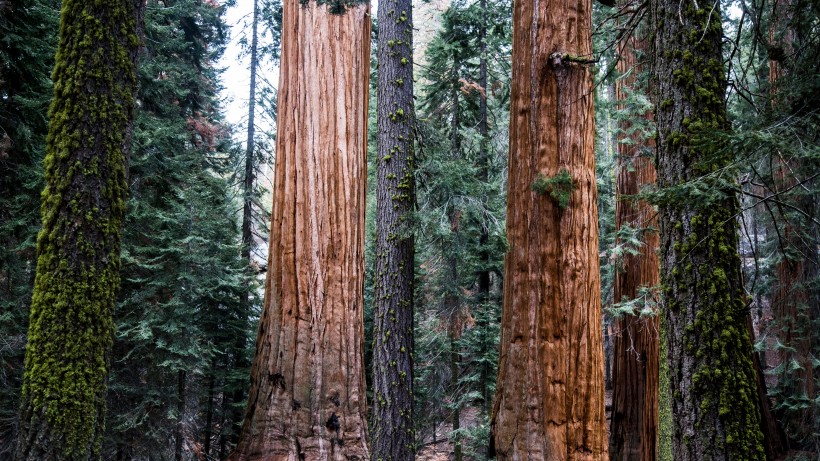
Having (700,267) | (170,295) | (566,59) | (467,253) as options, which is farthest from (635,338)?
(170,295)

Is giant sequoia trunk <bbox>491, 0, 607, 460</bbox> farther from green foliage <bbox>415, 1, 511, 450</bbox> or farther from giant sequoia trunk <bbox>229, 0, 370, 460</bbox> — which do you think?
green foliage <bbox>415, 1, 511, 450</bbox>

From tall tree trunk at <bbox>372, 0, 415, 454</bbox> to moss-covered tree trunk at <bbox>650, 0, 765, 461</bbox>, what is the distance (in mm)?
3822

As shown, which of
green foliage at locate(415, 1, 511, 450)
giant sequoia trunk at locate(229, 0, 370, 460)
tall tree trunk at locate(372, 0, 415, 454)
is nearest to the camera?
giant sequoia trunk at locate(229, 0, 370, 460)

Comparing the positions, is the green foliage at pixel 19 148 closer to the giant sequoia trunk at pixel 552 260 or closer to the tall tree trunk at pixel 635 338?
the giant sequoia trunk at pixel 552 260

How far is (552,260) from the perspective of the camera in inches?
136

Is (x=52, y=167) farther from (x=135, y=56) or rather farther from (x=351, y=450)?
(x=351, y=450)

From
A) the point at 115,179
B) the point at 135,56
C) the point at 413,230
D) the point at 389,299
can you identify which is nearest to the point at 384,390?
the point at 389,299

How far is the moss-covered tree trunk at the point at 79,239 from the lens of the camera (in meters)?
3.65

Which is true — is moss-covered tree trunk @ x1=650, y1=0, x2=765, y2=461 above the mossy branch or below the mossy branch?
below

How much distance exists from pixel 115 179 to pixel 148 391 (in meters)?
6.76

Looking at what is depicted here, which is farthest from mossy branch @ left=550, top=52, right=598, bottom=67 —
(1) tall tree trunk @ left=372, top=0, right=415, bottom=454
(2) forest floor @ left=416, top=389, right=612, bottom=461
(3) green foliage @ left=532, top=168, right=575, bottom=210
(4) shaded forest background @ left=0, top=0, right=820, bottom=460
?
(2) forest floor @ left=416, top=389, right=612, bottom=461

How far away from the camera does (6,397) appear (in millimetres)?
8414

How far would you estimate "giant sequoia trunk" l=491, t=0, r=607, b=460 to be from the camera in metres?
3.34

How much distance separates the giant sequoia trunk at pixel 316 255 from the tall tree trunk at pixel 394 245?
1.62 m
